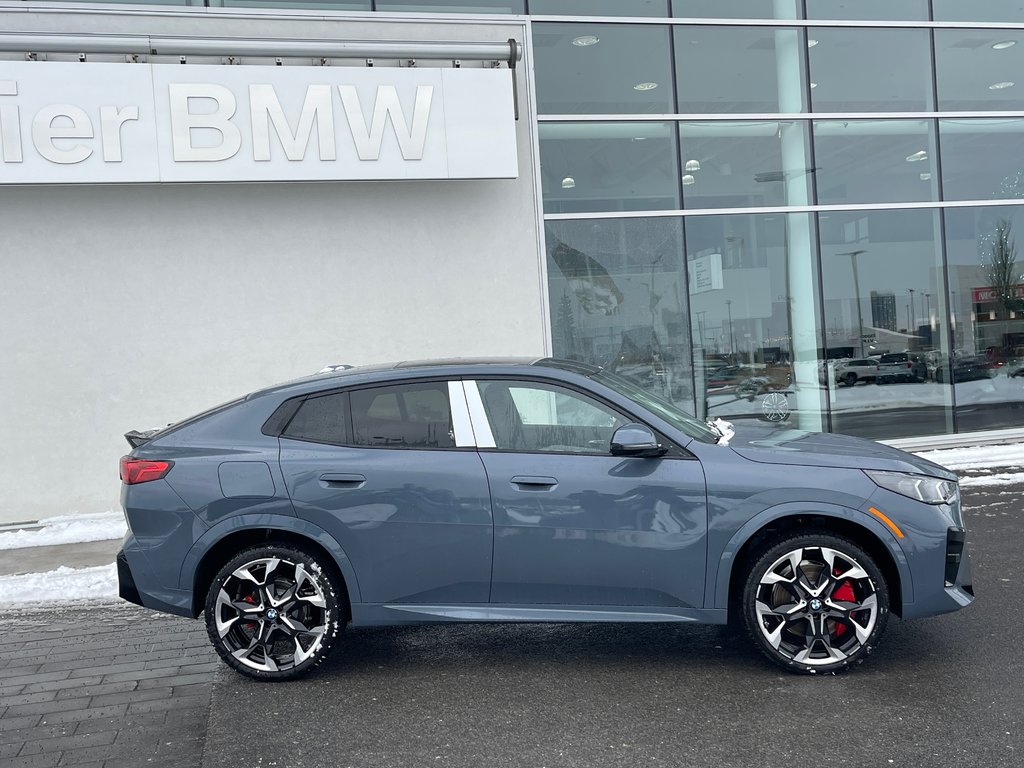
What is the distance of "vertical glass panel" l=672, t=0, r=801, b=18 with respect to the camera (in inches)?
481

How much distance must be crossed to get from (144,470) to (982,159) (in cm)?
1267

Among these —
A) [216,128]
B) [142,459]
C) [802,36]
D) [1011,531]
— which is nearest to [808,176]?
[802,36]

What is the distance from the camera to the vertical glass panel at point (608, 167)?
11.7 m

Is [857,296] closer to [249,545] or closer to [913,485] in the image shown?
[913,485]

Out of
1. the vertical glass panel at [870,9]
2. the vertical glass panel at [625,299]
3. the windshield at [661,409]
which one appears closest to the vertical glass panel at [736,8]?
the vertical glass panel at [870,9]

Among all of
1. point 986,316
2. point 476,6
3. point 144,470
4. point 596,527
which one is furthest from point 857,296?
point 144,470

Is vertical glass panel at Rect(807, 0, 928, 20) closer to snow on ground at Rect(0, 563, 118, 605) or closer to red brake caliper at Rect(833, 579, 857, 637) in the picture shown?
red brake caliper at Rect(833, 579, 857, 637)

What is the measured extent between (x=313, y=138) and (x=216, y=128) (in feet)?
3.44

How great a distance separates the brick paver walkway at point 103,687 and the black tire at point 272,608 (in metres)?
0.31

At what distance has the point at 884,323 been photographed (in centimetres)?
1267

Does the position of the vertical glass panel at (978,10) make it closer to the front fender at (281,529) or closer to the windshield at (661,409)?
the windshield at (661,409)

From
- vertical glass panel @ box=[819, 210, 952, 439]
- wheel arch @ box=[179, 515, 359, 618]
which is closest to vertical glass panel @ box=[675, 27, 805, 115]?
vertical glass panel @ box=[819, 210, 952, 439]

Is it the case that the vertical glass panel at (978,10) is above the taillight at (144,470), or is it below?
above

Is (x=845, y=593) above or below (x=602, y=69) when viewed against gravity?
below
